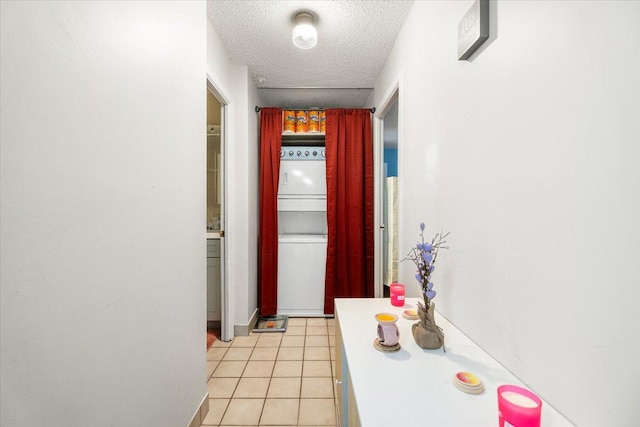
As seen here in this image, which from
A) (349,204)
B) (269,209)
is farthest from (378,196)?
(269,209)

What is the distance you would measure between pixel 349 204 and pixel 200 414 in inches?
86.6

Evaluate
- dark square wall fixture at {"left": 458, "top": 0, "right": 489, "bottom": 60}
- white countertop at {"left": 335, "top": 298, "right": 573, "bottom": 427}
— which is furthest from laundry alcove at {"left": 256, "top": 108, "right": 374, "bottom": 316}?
dark square wall fixture at {"left": 458, "top": 0, "right": 489, "bottom": 60}

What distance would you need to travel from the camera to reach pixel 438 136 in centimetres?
144

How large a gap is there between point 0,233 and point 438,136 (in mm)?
1580

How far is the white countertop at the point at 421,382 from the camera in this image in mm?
699

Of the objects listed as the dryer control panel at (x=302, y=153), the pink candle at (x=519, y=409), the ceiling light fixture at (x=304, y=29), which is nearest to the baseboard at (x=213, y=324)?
the dryer control panel at (x=302, y=153)

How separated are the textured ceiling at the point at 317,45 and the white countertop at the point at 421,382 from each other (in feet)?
6.53

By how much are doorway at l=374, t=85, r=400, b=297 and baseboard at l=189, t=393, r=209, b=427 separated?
1835mm

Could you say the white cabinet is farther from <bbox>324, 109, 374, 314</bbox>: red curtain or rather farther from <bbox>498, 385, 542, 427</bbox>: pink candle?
<bbox>498, 385, 542, 427</bbox>: pink candle

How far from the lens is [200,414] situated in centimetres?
154

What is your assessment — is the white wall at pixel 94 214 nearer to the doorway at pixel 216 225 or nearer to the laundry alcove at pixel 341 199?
the doorway at pixel 216 225

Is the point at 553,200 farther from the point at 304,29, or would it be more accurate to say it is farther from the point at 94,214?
the point at 304,29

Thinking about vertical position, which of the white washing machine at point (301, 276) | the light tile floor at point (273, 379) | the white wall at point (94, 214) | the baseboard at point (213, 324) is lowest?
the light tile floor at point (273, 379)

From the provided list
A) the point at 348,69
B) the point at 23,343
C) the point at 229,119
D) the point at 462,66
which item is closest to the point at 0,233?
the point at 23,343
